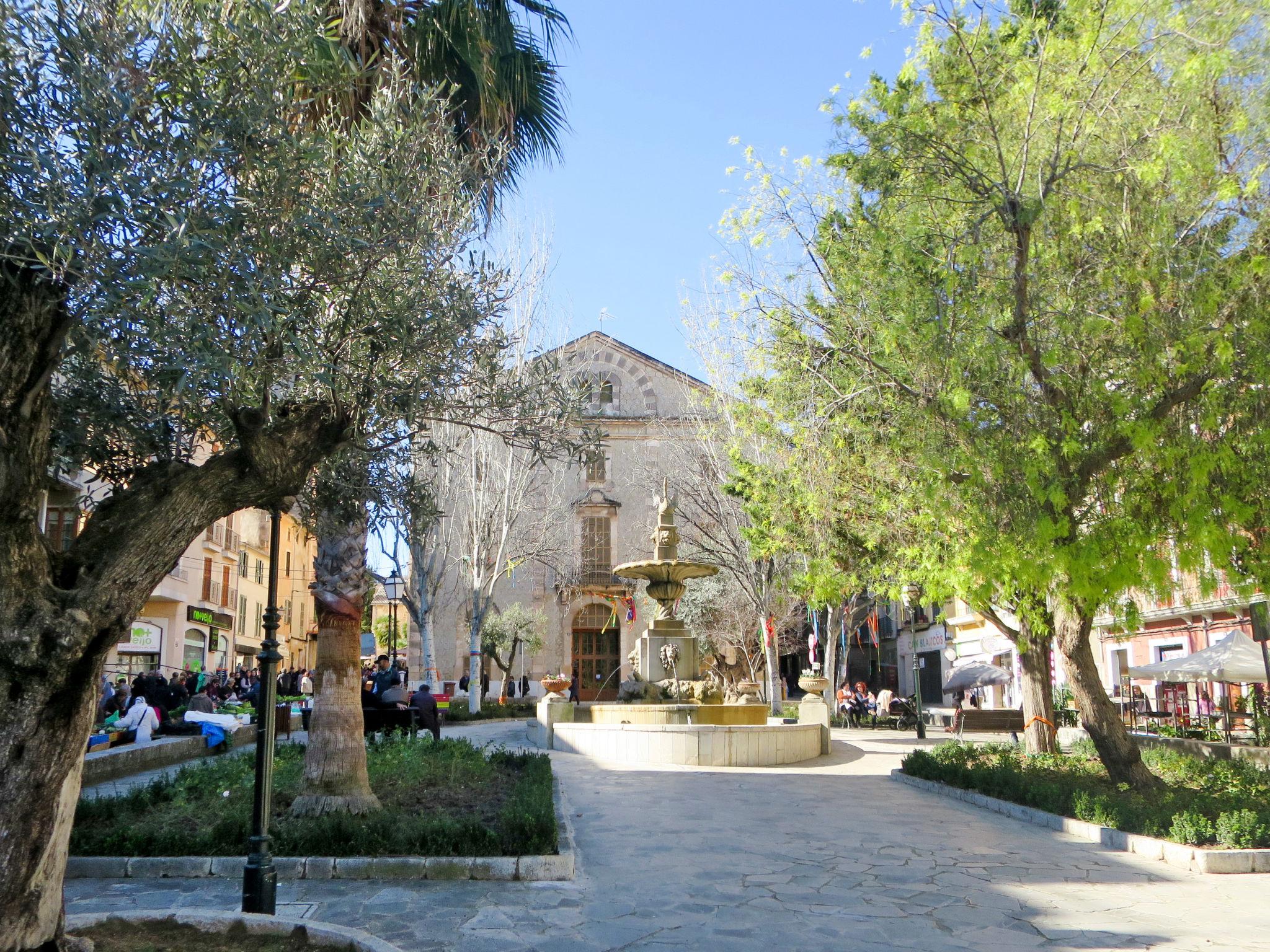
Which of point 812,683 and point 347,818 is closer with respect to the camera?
point 347,818

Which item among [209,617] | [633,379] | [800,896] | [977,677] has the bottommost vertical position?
[800,896]

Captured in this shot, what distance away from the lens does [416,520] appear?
8.49 m

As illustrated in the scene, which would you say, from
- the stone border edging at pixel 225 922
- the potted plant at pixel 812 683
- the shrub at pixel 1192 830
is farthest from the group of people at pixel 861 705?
the stone border edging at pixel 225 922

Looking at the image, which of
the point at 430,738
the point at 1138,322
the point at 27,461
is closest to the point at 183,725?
the point at 430,738

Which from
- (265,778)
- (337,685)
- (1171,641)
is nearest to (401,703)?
(337,685)

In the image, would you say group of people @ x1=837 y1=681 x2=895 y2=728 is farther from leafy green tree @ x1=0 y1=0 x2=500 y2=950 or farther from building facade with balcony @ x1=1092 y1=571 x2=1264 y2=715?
leafy green tree @ x1=0 y1=0 x2=500 y2=950

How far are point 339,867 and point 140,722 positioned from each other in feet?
28.5

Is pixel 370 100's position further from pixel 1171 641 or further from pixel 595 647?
pixel 595 647

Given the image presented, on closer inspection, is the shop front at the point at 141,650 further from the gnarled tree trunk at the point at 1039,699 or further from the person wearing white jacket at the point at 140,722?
the gnarled tree trunk at the point at 1039,699

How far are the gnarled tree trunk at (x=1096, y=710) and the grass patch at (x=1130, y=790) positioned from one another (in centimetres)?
23

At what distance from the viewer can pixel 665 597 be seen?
782 inches

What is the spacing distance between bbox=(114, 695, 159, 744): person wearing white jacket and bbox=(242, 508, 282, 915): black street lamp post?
359 inches

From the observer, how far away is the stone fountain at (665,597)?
63.3ft

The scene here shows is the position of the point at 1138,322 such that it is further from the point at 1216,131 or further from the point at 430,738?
the point at 430,738
